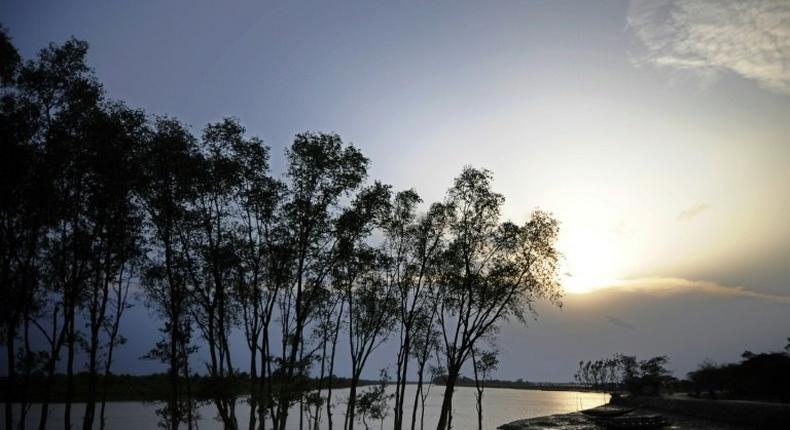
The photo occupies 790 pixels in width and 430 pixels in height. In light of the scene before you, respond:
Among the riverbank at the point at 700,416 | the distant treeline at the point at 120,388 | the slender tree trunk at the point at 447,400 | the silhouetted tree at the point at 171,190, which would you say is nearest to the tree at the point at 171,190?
the silhouetted tree at the point at 171,190

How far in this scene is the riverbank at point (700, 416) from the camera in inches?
1594

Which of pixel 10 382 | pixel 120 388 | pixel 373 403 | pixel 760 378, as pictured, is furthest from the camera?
pixel 120 388

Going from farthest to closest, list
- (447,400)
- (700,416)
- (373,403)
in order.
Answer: (700,416) < (373,403) < (447,400)

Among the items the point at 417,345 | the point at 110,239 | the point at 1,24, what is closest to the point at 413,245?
the point at 417,345

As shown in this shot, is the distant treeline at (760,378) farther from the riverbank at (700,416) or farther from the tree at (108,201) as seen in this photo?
the tree at (108,201)

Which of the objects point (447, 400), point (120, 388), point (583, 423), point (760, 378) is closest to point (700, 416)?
point (760, 378)

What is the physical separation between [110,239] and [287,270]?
1136cm

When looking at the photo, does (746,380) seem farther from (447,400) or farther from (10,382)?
A: (10,382)

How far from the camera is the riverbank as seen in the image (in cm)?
4050

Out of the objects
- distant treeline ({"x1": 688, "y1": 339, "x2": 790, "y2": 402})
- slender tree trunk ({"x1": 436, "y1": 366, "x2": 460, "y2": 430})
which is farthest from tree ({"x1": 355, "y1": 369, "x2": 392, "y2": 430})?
distant treeline ({"x1": 688, "y1": 339, "x2": 790, "y2": 402})

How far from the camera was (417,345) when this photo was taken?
165ft

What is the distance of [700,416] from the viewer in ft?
A: 186

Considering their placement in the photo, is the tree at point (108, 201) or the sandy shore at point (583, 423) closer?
the tree at point (108, 201)

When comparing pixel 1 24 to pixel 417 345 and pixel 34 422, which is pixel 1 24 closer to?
pixel 417 345
